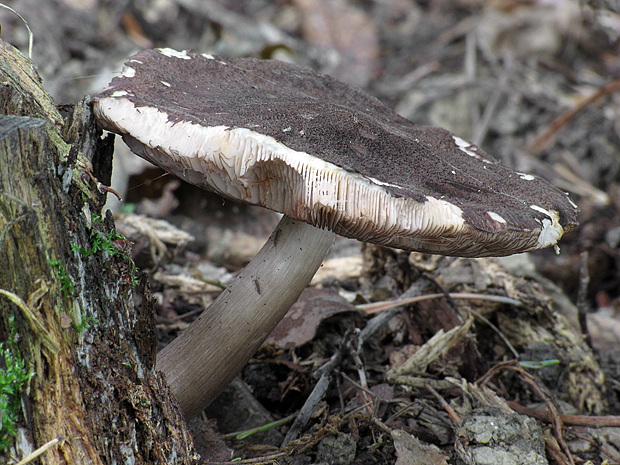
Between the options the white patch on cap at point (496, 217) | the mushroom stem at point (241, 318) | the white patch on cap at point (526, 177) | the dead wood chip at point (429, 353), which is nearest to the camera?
the white patch on cap at point (496, 217)

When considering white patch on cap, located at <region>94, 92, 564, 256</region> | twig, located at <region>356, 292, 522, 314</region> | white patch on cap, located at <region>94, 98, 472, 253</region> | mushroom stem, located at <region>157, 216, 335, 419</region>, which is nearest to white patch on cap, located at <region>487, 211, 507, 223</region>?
white patch on cap, located at <region>94, 92, 564, 256</region>

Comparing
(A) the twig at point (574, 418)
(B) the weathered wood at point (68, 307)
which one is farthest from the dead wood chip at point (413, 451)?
(B) the weathered wood at point (68, 307)

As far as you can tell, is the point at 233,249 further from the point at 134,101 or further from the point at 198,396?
the point at 134,101

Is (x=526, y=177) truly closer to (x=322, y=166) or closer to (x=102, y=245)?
(x=322, y=166)

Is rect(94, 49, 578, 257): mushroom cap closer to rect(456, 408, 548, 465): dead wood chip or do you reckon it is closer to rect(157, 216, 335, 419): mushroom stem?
rect(157, 216, 335, 419): mushroom stem

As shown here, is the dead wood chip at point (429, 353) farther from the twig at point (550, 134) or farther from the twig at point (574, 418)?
A: the twig at point (550, 134)

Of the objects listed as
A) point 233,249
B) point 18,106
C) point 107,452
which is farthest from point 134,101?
point 233,249
